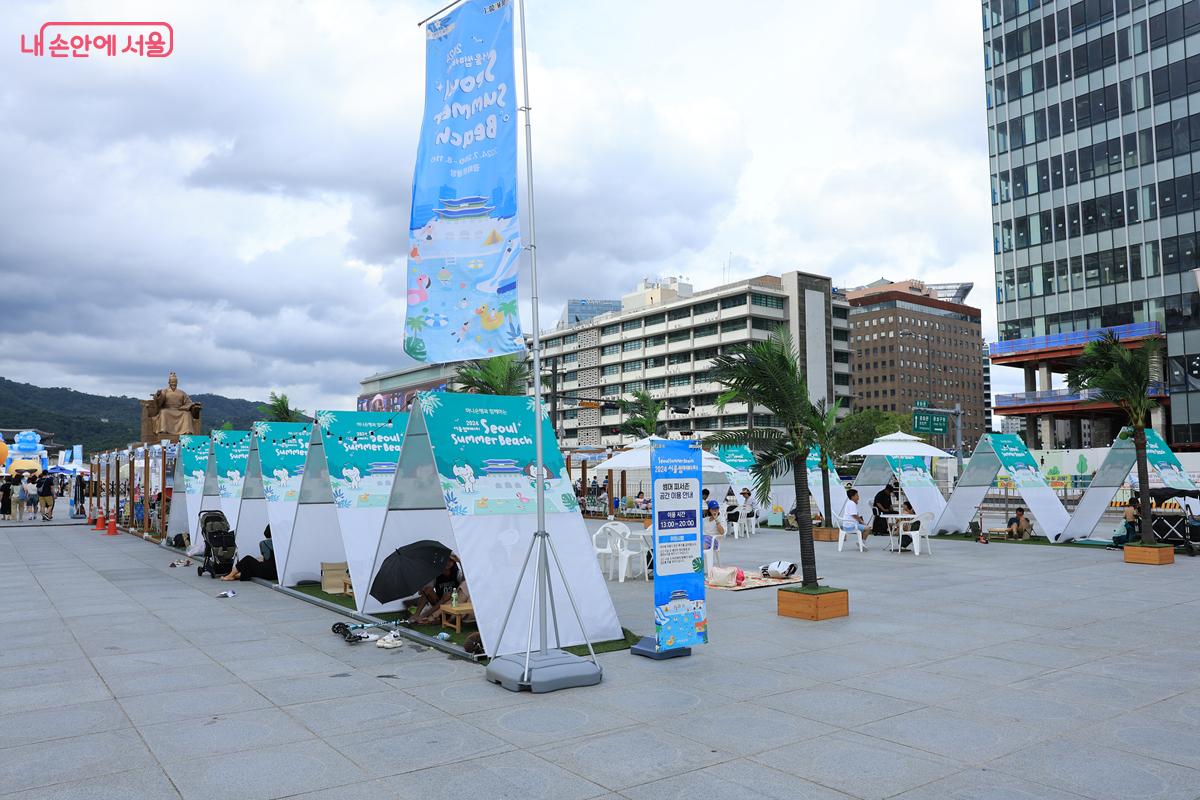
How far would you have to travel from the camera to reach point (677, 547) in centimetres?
848

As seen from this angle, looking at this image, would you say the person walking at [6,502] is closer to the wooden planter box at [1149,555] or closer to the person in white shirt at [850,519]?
the person in white shirt at [850,519]

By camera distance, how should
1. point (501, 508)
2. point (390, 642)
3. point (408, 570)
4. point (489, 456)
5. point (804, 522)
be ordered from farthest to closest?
point (804, 522)
point (408, 570)
point (489, 456)
point (501, 508)
point (390, 642)

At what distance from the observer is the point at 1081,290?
62.2 metres

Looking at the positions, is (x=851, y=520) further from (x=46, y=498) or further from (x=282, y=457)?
(x=46, y=498)

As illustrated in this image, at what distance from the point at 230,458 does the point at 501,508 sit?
1153 cm

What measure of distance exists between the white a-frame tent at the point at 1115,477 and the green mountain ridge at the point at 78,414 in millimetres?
101660

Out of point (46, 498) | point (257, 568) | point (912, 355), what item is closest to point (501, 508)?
point (257, 568)

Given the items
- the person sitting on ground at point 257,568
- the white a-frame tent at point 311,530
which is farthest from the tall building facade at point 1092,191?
the person sitting on ground at point 257,568

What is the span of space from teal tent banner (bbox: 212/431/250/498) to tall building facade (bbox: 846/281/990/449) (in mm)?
130027

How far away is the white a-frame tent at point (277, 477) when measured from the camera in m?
13.9

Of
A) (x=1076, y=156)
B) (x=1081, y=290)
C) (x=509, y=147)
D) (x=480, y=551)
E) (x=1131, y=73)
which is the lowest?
(x=480, y=551)

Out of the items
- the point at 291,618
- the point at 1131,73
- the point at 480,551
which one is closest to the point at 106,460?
the point at 291,618

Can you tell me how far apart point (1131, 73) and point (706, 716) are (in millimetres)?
69069

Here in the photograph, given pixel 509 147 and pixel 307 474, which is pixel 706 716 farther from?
pixel 307 474
